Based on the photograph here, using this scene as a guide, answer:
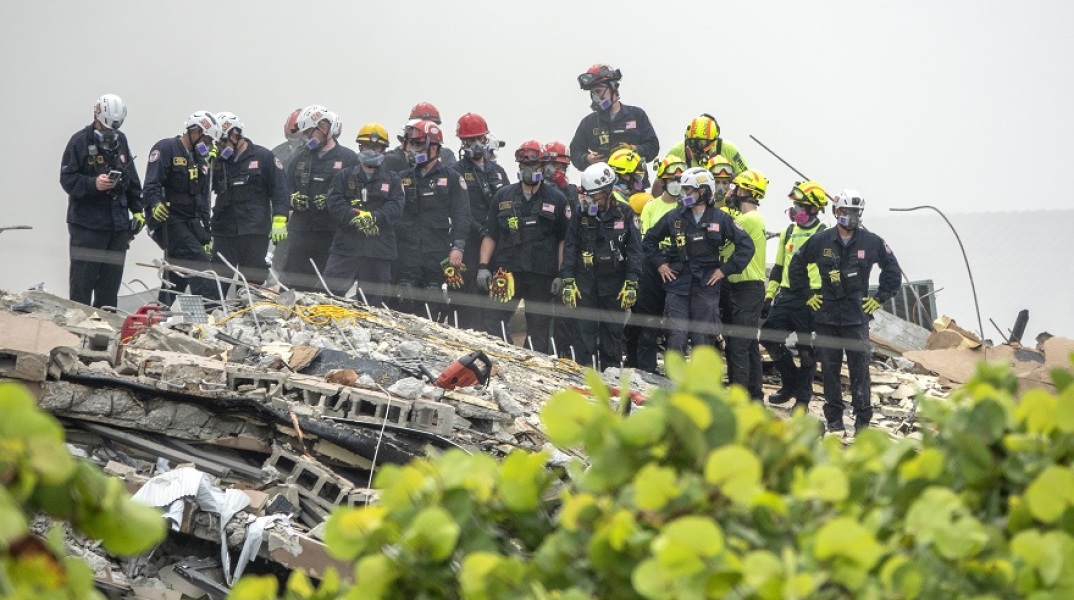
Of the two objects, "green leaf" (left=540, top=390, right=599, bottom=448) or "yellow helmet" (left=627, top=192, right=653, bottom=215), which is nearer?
"green leaf" (left=540, top=390, right=599, bottom=448)

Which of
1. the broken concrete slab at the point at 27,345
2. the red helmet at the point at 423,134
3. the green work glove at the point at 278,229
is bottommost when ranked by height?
the broken concrete slab at the point at 27,345

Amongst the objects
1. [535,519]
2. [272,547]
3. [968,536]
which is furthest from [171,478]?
[968,536]

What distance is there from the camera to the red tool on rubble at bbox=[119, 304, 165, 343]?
11180 millimetres

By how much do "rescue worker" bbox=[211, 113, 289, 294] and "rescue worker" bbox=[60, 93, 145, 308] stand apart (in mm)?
818

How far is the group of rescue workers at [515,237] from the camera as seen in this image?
45.1 ft

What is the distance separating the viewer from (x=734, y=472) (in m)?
2.67

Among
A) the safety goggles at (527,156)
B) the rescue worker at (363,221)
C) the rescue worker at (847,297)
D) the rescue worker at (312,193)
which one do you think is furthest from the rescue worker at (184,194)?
the rescue worker at (847,297)

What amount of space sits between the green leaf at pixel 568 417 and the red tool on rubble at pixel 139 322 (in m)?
8.63

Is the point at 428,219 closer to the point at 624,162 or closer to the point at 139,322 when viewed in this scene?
the point at 624,162

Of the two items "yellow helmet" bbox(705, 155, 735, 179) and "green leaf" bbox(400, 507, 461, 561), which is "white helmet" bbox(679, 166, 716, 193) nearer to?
"yellow helmet" bbox(705, 155, 735, 179)

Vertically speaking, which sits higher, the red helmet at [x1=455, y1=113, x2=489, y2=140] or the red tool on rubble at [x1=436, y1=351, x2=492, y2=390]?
the red helmet at [x1=455, y1=113, x2=489, y2=140]

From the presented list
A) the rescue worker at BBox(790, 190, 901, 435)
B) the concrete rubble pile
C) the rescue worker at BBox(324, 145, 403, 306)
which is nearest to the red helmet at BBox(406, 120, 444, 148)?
the rescue worker at BBox(324, 145, 403, 306)

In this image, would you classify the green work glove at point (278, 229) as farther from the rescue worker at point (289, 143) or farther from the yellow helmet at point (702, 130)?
the yellow helmet at point (702, 130)

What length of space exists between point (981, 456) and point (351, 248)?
1218 centimetres
